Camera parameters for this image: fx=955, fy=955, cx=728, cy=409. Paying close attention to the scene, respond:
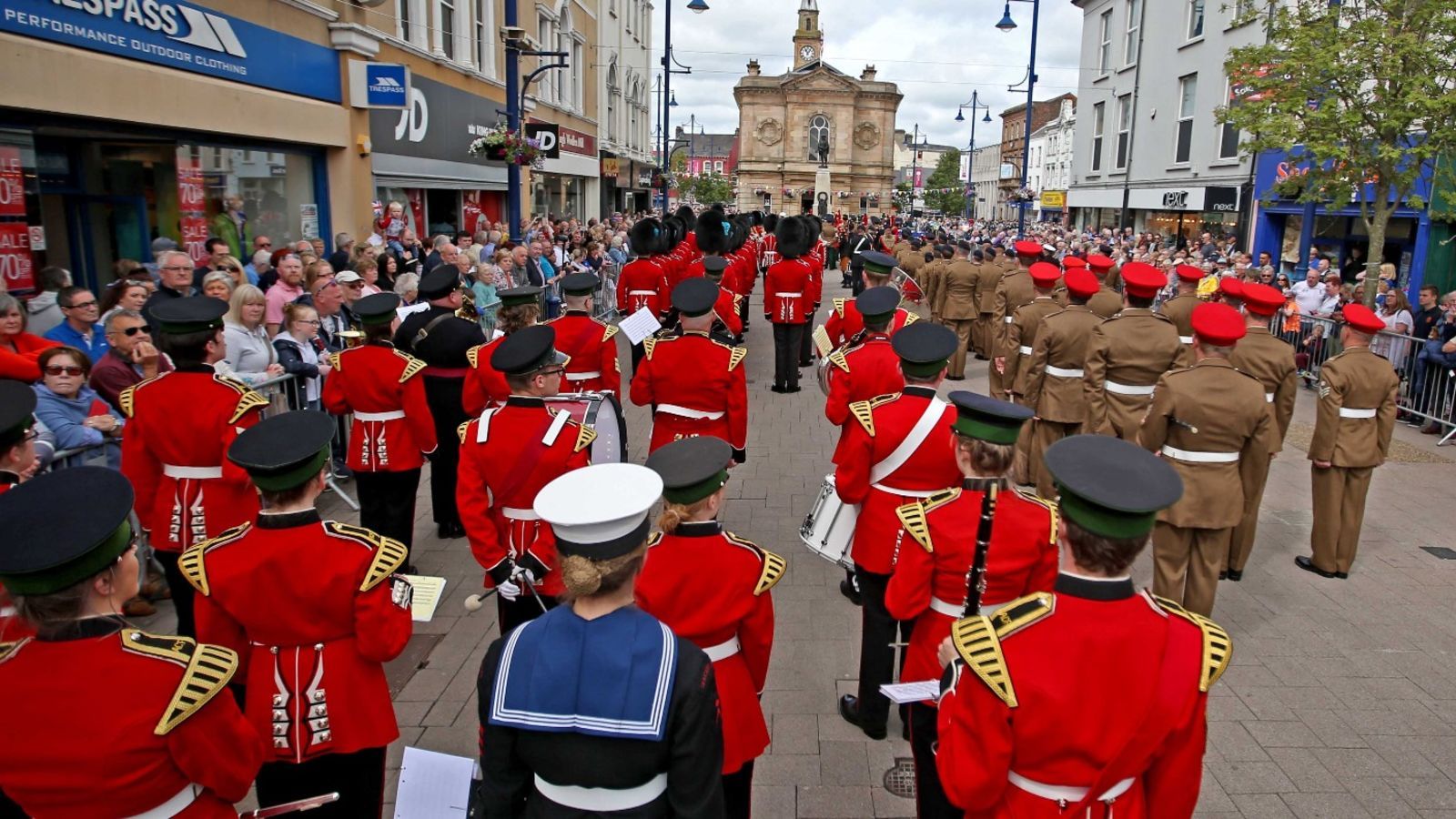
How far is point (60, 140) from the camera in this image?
9984 millimetres

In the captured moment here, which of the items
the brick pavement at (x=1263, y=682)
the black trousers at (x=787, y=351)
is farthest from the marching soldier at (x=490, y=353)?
the black trousers at (x=787, y=351)

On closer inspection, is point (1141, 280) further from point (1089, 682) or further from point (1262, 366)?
point (1089, 682)

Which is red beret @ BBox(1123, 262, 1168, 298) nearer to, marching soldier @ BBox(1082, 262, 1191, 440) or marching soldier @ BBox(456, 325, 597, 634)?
marching soldier @ BBox(1082, 262, 1191, 440)

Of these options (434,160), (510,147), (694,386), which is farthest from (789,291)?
(434,160)

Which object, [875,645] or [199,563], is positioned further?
[875,645]

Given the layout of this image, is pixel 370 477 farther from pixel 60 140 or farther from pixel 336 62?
pixel 336 62

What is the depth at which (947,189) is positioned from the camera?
86.7 metres

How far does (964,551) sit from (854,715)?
1749 millimetres

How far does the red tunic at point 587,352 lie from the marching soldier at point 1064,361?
3439mm

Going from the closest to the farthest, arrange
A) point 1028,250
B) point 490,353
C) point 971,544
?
1. point 971,544
2. point 490,353
3. point 1028,250

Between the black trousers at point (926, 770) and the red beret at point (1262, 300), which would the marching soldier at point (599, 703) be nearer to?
the black trousers at point (926, 770)

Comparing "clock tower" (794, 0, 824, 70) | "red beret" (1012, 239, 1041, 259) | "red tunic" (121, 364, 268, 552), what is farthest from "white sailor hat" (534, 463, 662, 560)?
"clock tower" (794, 0, 824, 70)

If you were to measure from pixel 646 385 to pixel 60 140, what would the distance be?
7.84 meters

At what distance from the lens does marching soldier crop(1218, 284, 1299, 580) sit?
6566mm
